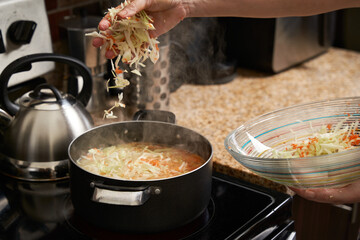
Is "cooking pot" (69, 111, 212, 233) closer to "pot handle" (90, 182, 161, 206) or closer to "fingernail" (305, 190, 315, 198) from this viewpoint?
"pot handle" (90, 182, 161, 206)

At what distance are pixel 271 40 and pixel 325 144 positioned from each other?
1042 millimetres

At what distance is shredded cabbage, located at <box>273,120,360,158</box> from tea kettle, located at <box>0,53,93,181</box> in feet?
1.97

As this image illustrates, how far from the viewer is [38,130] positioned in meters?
1.29

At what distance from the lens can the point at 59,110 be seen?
132cm

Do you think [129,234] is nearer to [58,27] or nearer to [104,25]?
[104,25]

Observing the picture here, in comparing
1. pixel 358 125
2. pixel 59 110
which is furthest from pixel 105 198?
pixel 358 125

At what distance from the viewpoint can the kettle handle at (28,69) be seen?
1266 millimetres

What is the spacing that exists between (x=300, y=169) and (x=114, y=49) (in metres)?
0.57

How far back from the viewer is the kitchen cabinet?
157cm

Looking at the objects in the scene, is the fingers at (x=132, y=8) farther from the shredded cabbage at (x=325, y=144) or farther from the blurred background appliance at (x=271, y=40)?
the blurred background appliance at (x=271, y=40)

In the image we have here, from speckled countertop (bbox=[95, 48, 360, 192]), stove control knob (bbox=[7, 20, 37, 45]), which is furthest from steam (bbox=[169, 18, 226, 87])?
stove control knob (bbox=[7, 20, 37, 45])

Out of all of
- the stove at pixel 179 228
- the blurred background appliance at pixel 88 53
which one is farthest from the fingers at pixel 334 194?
the blurred background appliance at pixel 88 53

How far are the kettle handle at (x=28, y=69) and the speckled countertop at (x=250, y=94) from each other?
0.88 feet

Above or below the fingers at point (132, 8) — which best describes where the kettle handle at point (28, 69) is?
below
